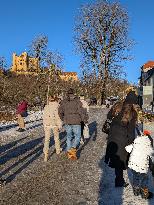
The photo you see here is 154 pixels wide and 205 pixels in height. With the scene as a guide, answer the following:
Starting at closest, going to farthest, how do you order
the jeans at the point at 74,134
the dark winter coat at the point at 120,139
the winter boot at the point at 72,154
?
the dark winter coat at the point at 120,139 → the winter boot at the point at 72,154 → the jeans at the point at 74,134

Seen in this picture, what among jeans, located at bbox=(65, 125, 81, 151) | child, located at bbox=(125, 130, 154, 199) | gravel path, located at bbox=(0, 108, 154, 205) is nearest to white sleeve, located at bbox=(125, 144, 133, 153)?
child, located at bbox=(125, 130, 154, 199)

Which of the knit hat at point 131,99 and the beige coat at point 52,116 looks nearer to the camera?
the knit hat at point 131,99

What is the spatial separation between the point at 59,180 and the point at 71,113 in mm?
3319

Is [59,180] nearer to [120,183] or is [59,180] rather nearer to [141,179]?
[120,183]

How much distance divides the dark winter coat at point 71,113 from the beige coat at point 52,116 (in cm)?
11

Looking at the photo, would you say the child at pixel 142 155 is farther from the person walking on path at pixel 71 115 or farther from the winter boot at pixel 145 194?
the person walking on path at pixel 71 115

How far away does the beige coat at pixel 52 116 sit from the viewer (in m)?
12.2

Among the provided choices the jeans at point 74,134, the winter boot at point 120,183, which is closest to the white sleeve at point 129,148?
the winter boot at point 120,183

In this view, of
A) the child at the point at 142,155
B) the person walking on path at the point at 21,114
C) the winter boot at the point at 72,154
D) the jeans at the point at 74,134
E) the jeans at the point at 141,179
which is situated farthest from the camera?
the person walking on path at the point at 21,114

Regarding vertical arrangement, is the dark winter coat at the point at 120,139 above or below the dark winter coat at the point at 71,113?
below

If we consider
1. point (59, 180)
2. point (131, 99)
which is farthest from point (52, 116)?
point (131, 99)

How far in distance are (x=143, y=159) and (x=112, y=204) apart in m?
0.89

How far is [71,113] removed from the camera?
1224 centimetres

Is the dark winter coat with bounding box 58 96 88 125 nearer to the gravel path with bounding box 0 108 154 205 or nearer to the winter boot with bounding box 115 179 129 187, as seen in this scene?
the gravel path with bounding box 0 108 154 205
